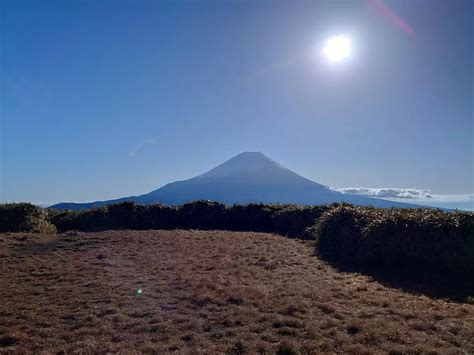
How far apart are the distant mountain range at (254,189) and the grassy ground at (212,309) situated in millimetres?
92879

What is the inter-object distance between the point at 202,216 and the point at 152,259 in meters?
15.0

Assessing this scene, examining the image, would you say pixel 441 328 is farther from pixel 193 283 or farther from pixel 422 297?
pixel 193 283

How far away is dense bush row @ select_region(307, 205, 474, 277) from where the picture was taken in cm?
1061

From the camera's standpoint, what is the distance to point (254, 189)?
387 feet

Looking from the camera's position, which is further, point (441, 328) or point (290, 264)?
point (290, 264)

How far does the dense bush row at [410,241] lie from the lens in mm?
10609

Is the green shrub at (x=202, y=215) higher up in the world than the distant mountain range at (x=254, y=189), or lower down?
lower down

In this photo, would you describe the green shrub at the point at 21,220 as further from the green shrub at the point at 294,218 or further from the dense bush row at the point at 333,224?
the green shrub at the point at 294,218

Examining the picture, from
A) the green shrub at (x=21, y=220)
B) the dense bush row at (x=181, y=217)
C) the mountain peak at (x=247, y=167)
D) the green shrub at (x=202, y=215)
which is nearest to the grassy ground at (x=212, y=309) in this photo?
the green shrub at (x=21, y=220)

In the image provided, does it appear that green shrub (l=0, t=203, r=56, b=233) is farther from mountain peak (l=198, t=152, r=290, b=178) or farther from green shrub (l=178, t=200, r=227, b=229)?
mountain peak (l=198, t=152, r=290, b=178)

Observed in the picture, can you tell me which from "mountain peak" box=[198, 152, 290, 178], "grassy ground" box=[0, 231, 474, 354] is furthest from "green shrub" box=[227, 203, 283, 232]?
"mountain peak" box=[198, 152, 290, 178]

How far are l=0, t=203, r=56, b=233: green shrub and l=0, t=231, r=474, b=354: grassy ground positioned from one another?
10.4 m

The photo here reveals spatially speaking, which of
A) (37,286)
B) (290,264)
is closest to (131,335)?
(37,286)

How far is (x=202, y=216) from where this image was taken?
28141 mm
